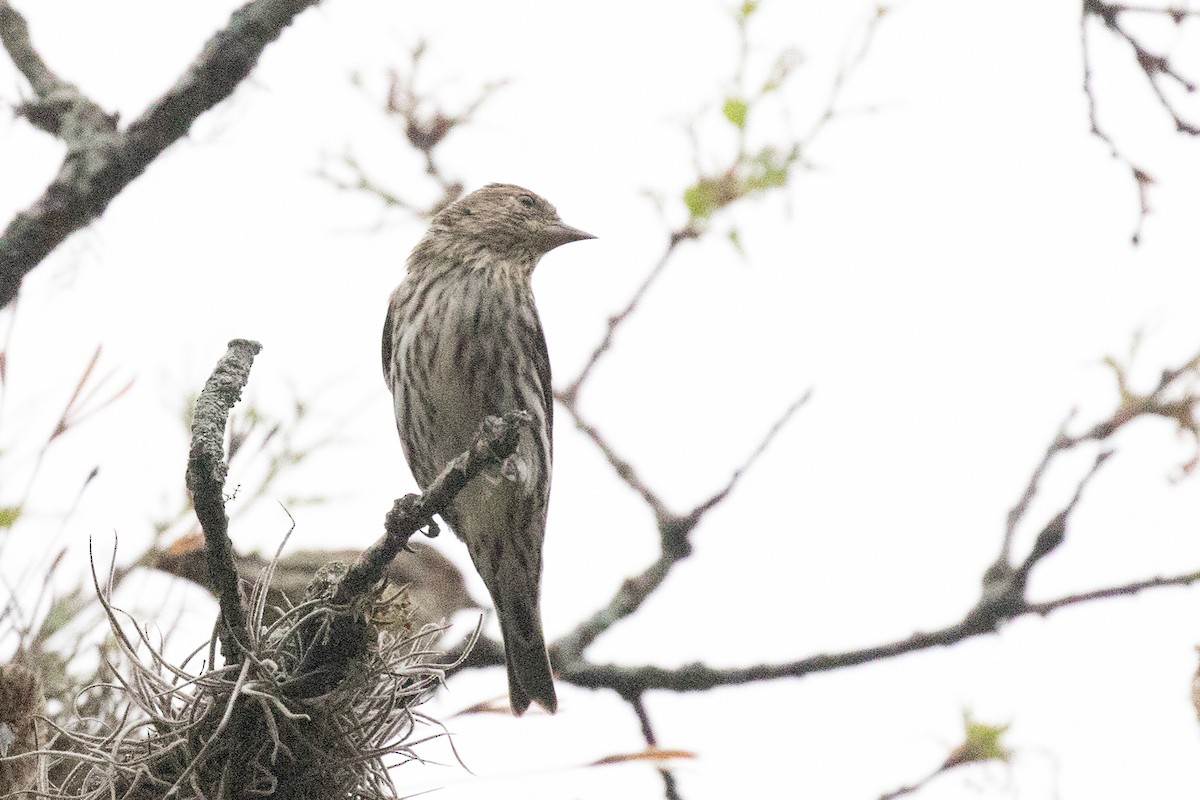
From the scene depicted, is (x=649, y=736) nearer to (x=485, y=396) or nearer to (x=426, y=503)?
(x=485, y=396)

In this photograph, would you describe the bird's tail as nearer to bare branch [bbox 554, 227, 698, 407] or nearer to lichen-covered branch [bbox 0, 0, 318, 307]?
bare branch [bbox 554, 227, 698, 407]

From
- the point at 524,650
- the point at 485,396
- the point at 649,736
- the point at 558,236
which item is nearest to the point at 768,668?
the point at 649,736

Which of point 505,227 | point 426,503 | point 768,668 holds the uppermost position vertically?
point 505,227

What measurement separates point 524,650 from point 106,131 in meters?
2.16

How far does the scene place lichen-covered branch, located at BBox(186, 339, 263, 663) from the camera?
3.04m

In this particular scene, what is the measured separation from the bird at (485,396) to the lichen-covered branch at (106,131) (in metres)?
1.16

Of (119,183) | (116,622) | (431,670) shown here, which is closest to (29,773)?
(116,622)

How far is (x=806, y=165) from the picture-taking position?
5250 millimetres

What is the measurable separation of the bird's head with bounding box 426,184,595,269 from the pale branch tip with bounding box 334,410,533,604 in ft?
8.12

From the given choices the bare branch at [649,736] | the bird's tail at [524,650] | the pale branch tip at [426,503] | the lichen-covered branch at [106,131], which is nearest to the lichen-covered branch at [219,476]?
the pale branch tip at [426,503]

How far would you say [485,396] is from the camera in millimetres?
5406

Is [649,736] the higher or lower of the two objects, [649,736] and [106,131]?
the lower

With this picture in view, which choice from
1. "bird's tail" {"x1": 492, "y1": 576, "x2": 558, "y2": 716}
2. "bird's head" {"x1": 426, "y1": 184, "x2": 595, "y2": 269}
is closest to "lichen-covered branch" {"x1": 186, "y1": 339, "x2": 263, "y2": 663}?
"bird's tail" {"x1": 492, "y1": 576, "x2": 558, "y2": 716}

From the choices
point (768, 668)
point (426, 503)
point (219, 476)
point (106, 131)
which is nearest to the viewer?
point (219, 476)
